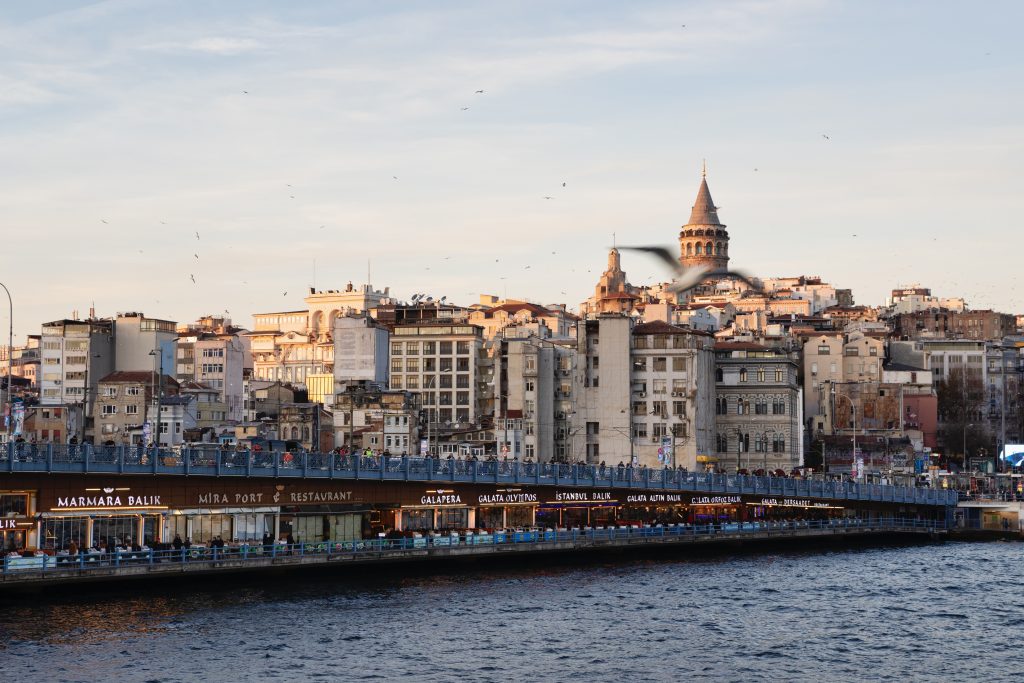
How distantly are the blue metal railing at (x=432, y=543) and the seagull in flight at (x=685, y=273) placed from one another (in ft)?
82.5

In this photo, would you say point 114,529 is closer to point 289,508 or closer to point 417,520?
point 289,508

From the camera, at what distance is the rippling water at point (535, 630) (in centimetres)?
5231

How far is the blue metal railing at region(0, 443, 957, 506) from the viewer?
65562 millimetres

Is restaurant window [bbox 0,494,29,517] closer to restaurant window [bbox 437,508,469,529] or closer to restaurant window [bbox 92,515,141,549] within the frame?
restaurant window [bbox 92,515,141,549]

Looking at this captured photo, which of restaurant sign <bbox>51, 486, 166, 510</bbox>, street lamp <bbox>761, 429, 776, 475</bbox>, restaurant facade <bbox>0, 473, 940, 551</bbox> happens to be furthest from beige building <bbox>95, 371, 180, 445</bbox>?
restaurant sign <bbox>51, 486, 166, 510</bbox>

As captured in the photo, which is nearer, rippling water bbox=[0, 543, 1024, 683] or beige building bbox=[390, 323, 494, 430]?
rippling water bbox=[0, 543, 1024, 683]

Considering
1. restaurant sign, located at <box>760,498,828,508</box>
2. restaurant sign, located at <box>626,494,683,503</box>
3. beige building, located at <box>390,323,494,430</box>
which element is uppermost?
beige building, located at <box>390,323,494,430</box>

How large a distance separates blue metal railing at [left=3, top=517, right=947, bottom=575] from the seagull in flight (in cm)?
2515

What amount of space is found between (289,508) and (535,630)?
19387mm

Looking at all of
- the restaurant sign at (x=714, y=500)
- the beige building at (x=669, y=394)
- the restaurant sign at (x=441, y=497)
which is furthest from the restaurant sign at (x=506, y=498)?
the beige building at (x=669, y=394)

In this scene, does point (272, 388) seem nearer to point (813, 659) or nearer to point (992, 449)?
point (992, 449)

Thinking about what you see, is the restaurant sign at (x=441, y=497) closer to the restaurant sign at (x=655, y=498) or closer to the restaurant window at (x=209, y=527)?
the restaurant window at (x=209, y=527)

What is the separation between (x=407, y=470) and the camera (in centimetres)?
7969

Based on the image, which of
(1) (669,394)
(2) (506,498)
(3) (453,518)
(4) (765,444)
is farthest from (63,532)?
(4) (765,444)
